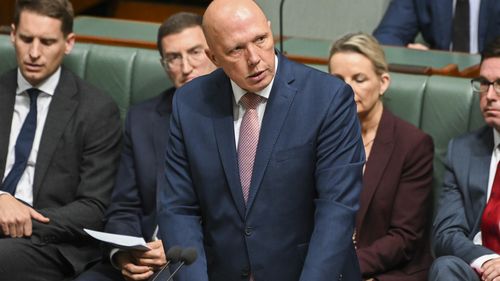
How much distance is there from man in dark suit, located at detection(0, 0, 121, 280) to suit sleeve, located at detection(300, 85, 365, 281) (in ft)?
3.40

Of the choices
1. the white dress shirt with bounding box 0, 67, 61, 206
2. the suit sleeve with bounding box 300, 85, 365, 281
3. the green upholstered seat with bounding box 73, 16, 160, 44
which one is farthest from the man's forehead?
the suit sleeve with bounding box 300, 85, 365, 281

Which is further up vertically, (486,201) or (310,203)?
(310,203)

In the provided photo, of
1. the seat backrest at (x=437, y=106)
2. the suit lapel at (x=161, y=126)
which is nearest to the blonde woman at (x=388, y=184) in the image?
the seat backrest at (x=437, y=106)

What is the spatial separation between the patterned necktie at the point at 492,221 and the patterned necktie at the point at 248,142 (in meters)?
0.79

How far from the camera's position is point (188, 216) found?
7.48 feet

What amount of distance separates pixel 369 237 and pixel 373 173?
7.0 inches

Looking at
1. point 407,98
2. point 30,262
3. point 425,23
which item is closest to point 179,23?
point 407,98

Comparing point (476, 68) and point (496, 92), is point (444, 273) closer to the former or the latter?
point (496, 92)

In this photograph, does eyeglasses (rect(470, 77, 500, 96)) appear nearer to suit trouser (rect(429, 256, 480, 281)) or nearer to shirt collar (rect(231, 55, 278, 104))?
suit trouser (rect(429, 256, 480, 281))

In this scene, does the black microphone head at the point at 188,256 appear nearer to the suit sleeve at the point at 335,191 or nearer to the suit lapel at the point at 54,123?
the suit sleeve at the point at 335,191

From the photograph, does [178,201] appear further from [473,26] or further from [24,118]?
[473,26]

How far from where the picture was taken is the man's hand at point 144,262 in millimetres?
2751

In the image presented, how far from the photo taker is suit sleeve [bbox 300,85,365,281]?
7.06 feet

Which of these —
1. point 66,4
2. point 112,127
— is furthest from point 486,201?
point 66,4
